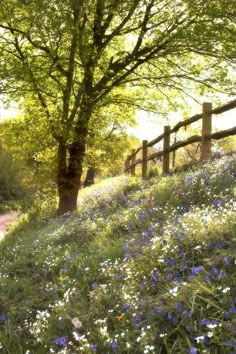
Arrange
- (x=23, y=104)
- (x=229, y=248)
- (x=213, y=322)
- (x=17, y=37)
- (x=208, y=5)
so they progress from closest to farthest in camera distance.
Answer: (x=213, y=322) → (x=229, y=248) → (x=208, y=5) → (x=17, y=37) → (x=23, y=104)

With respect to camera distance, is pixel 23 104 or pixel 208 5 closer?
pixel 208 5

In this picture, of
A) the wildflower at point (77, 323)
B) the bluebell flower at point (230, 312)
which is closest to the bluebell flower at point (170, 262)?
the wildflower at point (77, 323)

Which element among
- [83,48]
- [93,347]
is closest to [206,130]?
[83,48]

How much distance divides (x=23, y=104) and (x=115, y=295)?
12.3m

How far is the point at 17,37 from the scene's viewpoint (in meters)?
13.1

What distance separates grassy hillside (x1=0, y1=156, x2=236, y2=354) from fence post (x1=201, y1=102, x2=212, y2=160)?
15.9 ft

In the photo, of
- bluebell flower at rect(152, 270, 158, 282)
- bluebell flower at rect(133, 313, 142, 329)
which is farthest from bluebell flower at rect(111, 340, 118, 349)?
bluebell flower at rect(152, 270, 158, 282)

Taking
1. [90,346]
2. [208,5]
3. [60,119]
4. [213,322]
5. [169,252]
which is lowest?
[90,346]

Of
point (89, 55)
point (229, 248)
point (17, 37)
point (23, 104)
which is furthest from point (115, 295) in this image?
point (23, 104)

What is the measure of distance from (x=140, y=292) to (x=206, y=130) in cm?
780

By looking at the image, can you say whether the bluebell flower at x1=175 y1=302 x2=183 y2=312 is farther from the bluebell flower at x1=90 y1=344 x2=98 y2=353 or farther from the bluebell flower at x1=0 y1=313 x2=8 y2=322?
the bluebell flower at x1=0 y1=313 x2=8 y2=322

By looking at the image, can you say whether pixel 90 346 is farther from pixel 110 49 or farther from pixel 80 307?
pixel 110 49

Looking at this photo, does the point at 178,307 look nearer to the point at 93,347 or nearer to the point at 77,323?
the point at 93,347

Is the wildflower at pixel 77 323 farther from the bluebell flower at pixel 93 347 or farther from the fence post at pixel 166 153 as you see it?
the fence post at pixel 166 153
